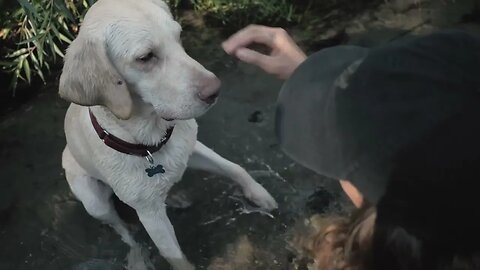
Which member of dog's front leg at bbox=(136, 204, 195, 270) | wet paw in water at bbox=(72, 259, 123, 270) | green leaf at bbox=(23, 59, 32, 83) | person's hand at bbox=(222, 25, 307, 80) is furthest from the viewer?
green leaf at bbox=(23, 59, 32, 83)

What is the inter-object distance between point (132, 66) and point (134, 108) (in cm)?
19

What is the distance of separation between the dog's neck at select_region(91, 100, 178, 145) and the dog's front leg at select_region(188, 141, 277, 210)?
0.47m

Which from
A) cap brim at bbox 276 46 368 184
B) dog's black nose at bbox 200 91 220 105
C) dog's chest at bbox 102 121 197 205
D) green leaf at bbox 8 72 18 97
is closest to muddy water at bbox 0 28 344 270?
green leaf at bbox 8 72 18 97

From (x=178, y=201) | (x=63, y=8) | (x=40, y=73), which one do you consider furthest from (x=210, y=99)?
(x=40, y=73)

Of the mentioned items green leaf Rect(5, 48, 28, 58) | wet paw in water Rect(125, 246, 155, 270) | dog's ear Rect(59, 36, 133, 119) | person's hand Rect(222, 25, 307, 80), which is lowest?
wet paw in water Rect(125, 246, 155, 270)

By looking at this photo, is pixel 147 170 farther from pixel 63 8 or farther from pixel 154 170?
pixel 63 8

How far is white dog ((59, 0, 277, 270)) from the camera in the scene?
194 centimetres

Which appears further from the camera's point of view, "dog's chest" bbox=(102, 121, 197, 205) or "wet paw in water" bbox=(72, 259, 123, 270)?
"wet paw in water" bbox=(72, 259, 123, 270)

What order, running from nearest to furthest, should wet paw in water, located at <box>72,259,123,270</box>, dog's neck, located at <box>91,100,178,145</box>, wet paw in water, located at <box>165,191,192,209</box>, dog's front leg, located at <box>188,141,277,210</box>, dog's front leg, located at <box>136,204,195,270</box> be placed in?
dog's neck, located at <box>91,100,178,145</box> → dog's front leg, located at <box>136,204,195,270</box> → dog's front leg, located at <box>188,141,277,210</box> → wet paw in water, located at <box>72,259,123,270</box> → wet paw in water, located at <box>165,191,192,209</box>

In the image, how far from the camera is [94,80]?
1.93 m

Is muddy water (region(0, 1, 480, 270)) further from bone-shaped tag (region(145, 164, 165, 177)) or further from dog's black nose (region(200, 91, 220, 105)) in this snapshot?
dog's black nose (region(200, 91, 220, 105))

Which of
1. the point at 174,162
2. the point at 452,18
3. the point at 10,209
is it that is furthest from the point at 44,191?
the point at 452,18

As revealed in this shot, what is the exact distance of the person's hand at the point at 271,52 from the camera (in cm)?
189

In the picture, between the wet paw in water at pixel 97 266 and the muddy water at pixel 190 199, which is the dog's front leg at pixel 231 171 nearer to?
the muddy water at pixel 190 199
